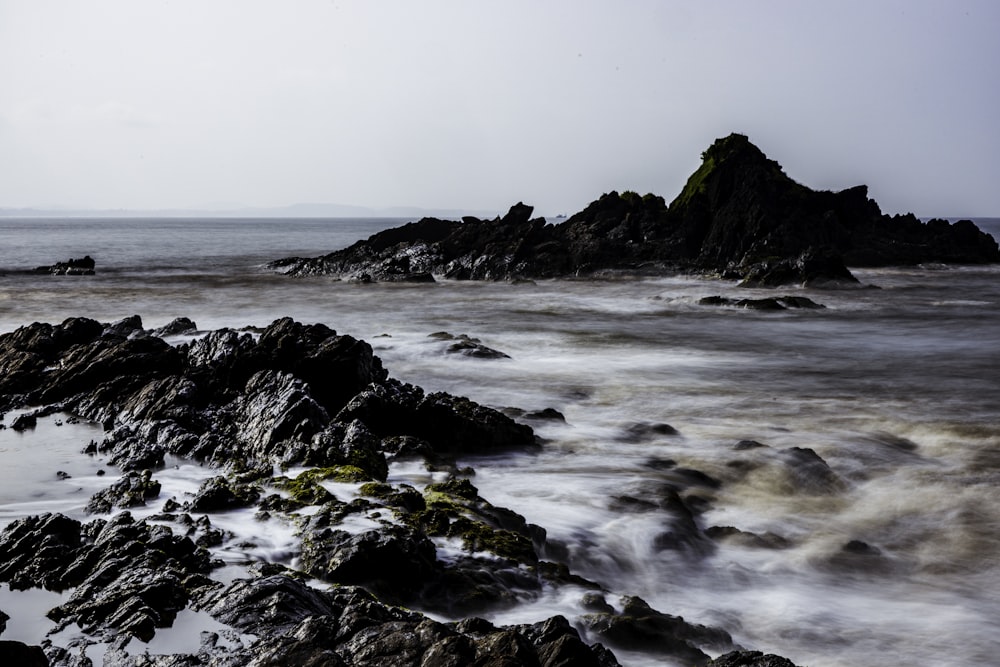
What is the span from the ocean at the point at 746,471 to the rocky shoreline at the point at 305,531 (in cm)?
29

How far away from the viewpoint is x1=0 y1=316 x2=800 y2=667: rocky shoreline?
5.45 meters

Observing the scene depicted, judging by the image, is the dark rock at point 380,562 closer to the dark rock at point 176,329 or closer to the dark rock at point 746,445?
the dark rock at point 746,445

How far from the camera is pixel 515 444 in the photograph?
12328 millimetres

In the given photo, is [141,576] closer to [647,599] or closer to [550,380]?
[647,599]

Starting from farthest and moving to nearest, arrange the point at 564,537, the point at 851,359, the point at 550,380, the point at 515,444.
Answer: the point at 851,359, the point at 550,380, the point at 515,444, the point at 564,537

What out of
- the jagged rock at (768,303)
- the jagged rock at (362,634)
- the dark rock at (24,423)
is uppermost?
the jagged rock at (768,303)

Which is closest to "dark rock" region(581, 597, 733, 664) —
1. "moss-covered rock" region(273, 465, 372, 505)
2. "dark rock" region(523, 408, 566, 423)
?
"moss-covered rock" region(273, 465, 372, 505)

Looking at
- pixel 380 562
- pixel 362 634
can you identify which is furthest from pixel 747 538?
pixel 362 634

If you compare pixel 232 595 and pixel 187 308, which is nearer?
pixel 232 595

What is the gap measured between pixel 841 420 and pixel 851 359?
782cm

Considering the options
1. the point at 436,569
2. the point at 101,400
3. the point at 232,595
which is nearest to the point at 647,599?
the point at 436,569

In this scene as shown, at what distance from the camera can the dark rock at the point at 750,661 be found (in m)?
5.11

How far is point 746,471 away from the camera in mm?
11367

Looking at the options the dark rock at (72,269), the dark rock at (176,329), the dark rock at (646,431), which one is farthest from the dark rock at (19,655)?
the dark rock at (72,269)
